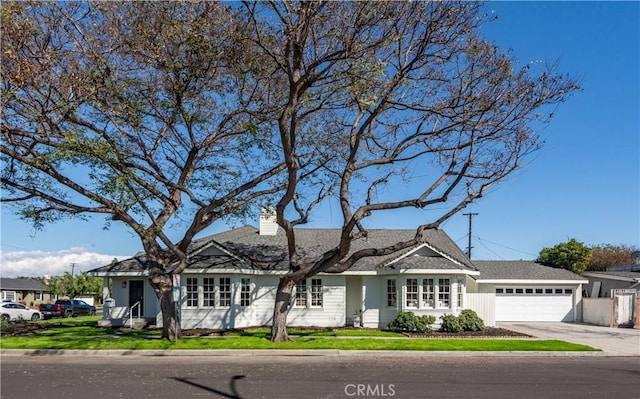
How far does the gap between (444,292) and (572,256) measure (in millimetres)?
16374

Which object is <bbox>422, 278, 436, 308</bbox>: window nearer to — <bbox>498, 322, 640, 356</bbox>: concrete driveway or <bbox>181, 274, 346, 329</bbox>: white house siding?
<bbox>181, 274, 346, 329</bbox>: white house siding

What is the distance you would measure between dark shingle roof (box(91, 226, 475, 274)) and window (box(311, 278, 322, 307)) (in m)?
1.37

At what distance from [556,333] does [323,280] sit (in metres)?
10.5

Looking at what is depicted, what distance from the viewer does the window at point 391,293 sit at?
24.5 metres

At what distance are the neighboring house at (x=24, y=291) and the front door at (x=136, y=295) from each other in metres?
39.8

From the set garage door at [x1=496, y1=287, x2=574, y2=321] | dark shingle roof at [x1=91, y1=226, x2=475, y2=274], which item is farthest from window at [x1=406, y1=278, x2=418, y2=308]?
garage door at [x1=496, y1=287, x2=574, y2=321]

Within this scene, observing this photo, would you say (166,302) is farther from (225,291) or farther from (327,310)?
(327,310)

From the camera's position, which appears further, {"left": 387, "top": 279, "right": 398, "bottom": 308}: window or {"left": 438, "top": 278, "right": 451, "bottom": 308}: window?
{"left": 387, "top": 279, "right": 398, "bottom": 308}: window

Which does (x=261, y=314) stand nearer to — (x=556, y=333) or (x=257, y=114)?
(x=257, y=114)

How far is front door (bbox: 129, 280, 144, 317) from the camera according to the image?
25688mm

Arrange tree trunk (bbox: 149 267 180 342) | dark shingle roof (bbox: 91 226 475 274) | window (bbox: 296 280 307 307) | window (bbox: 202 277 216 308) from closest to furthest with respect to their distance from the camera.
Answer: tree trunk (bbox: 149 267 180 342), window (bbox: 202 277 216 308), dark shingle roof (bbox: 91 226 475 274), window (bbox: 296 280 307 307)

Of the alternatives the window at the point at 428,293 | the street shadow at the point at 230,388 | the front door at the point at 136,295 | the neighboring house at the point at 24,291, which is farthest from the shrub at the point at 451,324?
the neighboring house at the point at 24,291

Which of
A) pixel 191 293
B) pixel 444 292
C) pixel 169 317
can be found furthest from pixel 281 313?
pixel 444 292

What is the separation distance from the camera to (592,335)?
22.9 m
